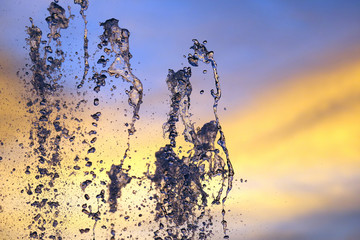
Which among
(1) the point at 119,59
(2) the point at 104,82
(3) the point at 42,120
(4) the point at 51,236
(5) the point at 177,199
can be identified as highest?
(1) the point at 119,59

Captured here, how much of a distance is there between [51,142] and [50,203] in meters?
1.35

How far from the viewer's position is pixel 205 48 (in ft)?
27.1

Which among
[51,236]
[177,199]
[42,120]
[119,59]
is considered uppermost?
[119,59]

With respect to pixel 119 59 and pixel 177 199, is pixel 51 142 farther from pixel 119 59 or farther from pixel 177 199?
pixel 177 199

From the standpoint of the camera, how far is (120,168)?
9.07 m

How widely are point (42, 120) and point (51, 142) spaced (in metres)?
0.50

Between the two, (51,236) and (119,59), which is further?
(51,236)

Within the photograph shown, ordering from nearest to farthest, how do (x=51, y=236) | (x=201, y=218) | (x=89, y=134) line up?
1. (x=89, y=134)
2. (x=51, y=236)
3. (x=201, y=218)

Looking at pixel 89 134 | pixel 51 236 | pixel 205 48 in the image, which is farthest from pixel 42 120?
pixel 205 48

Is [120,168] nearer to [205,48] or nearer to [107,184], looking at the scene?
[107,184]

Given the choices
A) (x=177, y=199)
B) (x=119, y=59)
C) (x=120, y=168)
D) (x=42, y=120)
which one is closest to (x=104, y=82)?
(x=119, y=59)

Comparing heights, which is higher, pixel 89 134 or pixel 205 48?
pixel 205 48

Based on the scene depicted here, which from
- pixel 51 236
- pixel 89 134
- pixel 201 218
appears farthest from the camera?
pixel 201 218

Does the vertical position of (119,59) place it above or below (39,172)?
above
